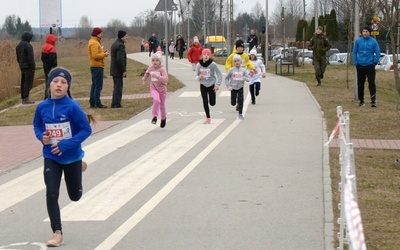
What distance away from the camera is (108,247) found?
7.41m

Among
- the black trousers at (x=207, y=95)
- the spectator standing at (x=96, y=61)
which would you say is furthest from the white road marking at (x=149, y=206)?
the spectator standing at (x=96, y=61)

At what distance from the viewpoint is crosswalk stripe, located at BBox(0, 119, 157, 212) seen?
398 inches

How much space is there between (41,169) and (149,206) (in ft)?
11.4

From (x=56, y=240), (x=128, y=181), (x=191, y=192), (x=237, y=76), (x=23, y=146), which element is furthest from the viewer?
(x=237, y=76)

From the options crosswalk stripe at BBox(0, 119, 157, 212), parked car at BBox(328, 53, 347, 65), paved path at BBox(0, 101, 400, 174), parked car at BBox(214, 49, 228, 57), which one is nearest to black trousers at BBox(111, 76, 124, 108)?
crosswalk stripe at BBox(0, 119, 157, 212)

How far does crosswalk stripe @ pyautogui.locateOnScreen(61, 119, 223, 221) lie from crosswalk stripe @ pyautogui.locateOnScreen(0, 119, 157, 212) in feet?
2.51

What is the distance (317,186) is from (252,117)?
8.14 metres

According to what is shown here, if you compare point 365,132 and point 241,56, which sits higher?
point 241,56

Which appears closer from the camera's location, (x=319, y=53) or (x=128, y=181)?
(x=128, y=181)

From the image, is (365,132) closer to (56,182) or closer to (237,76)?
(237,76)

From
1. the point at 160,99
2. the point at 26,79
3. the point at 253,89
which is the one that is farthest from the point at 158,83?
the point at 26,79

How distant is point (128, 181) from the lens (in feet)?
35.5

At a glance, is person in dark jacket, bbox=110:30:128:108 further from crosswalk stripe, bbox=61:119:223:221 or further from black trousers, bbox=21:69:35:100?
crosswalk stripe, bbox=61:119:223:221

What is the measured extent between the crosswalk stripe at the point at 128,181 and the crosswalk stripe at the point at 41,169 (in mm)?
764
